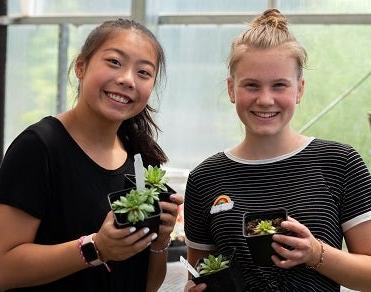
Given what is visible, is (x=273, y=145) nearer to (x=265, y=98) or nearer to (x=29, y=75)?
(x=265, y=98)

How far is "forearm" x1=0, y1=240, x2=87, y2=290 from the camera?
1.50m

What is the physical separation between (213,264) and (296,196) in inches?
10.1

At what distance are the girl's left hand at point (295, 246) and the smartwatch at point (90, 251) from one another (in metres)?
0.40

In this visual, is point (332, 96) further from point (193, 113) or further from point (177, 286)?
point (177, 286)

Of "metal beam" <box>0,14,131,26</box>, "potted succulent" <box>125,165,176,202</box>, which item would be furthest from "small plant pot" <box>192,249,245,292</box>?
"metal beam" <box>0,14,131,26</box>

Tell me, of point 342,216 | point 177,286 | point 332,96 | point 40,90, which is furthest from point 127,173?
point 40,90

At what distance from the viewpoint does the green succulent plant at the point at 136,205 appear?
4.74 ft

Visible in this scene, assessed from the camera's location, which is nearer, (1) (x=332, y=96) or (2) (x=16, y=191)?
(2) (x=16, y=191)

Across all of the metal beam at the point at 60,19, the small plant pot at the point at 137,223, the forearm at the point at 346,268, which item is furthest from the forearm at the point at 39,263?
the metal beam at the point at 60,19

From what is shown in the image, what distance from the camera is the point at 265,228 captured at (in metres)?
1.48

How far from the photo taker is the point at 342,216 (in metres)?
1.58

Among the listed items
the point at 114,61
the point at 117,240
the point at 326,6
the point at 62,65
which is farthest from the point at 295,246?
the point at 62,65

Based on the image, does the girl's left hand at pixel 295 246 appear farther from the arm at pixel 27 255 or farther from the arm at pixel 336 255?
the arm at pixel 27 255

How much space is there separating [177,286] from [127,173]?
122 cm
